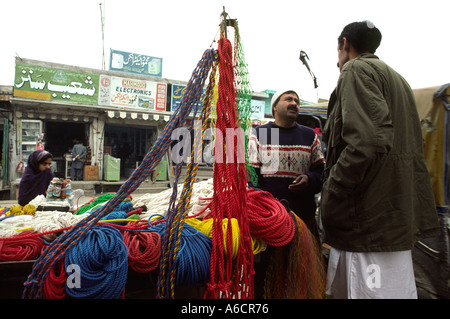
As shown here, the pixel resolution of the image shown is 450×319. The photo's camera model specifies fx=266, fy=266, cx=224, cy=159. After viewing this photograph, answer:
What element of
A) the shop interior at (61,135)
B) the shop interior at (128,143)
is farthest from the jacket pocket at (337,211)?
Result: the shop interior at (61,135)

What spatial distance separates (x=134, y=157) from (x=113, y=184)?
2.62m

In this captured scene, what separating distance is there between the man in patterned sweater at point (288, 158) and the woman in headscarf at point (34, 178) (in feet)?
12.2

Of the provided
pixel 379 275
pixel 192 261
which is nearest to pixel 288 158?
pixel 379 275

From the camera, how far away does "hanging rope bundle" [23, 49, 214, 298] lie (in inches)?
47.2

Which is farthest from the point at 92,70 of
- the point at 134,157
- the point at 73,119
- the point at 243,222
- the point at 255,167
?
the point at 243,222

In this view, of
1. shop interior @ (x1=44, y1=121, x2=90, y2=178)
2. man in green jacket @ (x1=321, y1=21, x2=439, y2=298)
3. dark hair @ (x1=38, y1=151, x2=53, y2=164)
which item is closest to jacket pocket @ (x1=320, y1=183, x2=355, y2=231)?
man in green jacket @ (x1=321, y1=21, x2=439, y2=298)

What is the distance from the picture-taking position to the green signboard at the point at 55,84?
943 centimetres

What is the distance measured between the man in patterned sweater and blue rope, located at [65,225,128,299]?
1319mm

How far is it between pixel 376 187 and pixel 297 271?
0.70m

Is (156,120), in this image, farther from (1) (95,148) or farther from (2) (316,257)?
(2) (316,257)

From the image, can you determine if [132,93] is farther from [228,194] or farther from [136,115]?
[228,194]

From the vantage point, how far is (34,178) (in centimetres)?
423

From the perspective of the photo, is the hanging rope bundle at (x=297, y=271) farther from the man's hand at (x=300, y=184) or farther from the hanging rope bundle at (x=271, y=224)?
the man's hand at (x=300, y=184)

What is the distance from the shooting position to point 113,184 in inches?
419
